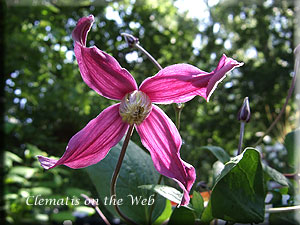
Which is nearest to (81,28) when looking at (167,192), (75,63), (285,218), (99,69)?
(99,69)

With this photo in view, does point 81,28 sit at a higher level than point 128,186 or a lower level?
higher

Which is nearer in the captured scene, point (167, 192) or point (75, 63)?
point (167, 192)

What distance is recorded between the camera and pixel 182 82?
0.24 m

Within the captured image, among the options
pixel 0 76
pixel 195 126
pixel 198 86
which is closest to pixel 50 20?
pixel 0 76

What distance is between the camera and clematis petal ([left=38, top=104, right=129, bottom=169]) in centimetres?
24

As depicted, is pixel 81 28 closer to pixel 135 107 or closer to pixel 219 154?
pixel 135 107

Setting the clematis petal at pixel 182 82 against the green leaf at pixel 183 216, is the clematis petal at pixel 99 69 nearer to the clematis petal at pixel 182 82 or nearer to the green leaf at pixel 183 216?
the clematis petal at pixel 182 82

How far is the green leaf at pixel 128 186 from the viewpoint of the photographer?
32cm

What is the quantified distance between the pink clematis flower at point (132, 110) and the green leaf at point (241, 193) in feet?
0.12

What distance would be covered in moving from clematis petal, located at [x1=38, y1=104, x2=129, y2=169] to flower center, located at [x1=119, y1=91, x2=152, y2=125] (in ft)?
0.04

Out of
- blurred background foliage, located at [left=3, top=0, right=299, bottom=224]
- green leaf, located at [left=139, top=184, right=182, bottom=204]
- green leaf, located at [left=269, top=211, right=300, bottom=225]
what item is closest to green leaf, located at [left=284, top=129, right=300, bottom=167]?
green leaf, located at [left=269, top=211, right=300, bottom=225]

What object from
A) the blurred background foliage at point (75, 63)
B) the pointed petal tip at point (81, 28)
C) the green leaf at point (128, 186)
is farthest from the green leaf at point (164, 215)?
the blurred background foliage at point (75, 63)

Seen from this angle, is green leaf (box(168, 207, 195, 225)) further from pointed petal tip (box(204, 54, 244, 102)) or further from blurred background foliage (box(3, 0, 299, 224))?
blurred background foliage (box(3, 0, 299, 224))

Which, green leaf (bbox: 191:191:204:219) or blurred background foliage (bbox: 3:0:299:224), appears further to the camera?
blurred background foliage (bbox: 3:0:299:224)
